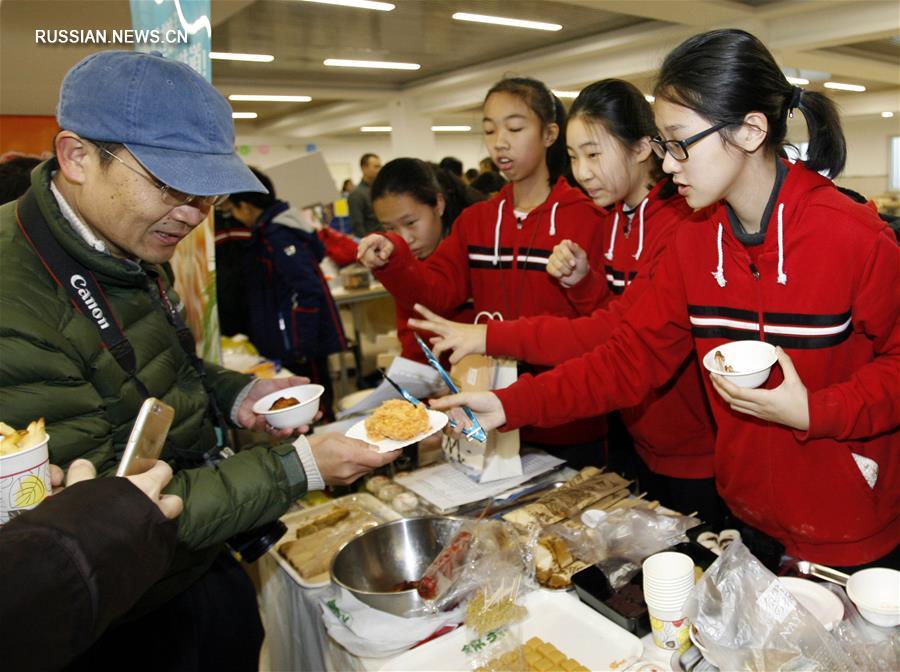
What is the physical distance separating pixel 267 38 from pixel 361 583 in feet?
27.6

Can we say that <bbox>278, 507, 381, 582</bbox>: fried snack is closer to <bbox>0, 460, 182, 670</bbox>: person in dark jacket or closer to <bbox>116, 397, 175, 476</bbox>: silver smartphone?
<bbox>116, 397, 175, 476</bbox>: silver smartphone

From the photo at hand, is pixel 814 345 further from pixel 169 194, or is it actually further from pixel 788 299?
pixel 169 194

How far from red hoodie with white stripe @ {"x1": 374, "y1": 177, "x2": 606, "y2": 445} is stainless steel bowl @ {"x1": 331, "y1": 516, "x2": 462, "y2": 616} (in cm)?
79

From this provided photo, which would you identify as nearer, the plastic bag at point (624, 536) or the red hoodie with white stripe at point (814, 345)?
the red hoodie with white stripe at point (814, 345)

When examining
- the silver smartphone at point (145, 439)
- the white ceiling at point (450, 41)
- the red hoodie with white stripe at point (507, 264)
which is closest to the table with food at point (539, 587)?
the silver smartphone at point (145, 439)

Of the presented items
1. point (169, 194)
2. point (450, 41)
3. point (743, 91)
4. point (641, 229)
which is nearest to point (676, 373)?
point (641, 229)

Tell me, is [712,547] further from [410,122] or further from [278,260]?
[410,122]

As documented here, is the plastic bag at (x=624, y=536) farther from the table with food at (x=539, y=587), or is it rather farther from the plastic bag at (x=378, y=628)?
the plastic bag at (x=378, y=628)

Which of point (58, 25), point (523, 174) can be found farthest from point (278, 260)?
point (58, 25)

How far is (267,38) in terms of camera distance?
8.55 metres

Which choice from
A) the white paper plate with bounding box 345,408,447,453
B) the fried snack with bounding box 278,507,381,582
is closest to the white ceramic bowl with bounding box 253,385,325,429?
the white paper plate with bounding box 345,408,447,453

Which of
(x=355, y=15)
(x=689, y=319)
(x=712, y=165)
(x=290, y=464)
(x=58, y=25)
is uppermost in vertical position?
(x=355, y=15)

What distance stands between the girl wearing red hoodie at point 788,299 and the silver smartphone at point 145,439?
41.3 inches

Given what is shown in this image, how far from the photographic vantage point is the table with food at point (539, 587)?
1.15 metres
